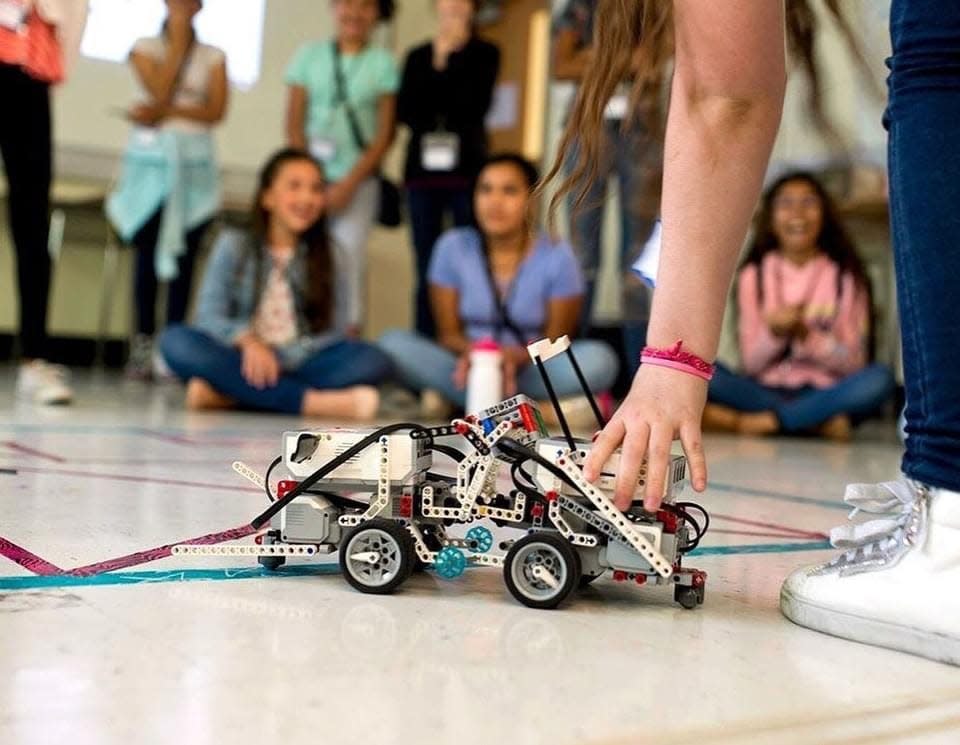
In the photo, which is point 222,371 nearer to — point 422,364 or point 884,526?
point 422,364

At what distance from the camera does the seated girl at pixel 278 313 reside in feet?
10.4

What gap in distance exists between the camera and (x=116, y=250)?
221 inches

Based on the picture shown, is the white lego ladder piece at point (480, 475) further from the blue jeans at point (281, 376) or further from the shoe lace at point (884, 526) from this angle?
the blue jeans at point (281, 376)

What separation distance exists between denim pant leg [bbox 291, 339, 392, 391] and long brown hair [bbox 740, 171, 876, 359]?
1335 millimetres

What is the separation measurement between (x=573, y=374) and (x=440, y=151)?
2.90ft

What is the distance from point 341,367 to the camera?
3252mm

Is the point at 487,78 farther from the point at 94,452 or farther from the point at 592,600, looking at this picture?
the point at 592,600

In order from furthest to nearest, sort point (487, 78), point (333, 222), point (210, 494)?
point (333, 222) → point (487, 78) → point (210, 494)

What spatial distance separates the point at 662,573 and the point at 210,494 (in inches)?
26.2

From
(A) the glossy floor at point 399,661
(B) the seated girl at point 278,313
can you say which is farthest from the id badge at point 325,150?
(A) the glossy floor at point 399,661

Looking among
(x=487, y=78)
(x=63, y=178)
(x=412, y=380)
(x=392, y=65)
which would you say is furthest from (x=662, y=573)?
(x=63, y=178)

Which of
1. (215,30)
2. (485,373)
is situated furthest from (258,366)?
(215,30)

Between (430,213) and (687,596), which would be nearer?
(687,596)

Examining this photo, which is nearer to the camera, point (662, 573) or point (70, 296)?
point (662, 573)
